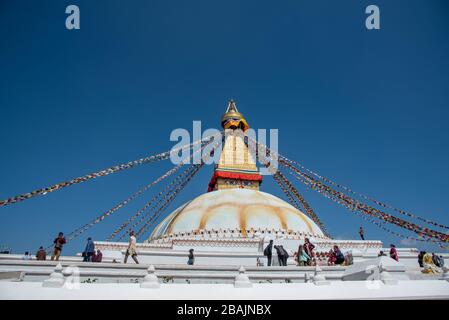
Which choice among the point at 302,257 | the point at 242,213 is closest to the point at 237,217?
the point at 242,213

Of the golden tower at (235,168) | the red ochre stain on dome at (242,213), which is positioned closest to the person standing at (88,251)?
the red ochre stain on dome at (242,213)

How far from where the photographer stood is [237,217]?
1797 centimetres

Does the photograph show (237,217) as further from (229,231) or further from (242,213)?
(229,231)

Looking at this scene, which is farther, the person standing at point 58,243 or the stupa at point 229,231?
the stupa at point 229,231

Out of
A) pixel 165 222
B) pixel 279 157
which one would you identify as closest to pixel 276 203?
pixel 279 157

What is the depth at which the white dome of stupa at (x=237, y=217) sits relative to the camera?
57.7 ft

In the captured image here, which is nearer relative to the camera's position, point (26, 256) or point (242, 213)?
point (26, 256)

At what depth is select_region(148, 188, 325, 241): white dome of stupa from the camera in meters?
17.6

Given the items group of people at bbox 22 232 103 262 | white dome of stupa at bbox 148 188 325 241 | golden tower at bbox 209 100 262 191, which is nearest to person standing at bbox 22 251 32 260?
group of people at bbox 22 232 103 262

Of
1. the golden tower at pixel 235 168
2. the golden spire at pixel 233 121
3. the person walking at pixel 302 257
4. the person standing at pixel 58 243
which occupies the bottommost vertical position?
the person walking at pixel 302 257

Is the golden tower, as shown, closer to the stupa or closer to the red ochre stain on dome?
the stupa

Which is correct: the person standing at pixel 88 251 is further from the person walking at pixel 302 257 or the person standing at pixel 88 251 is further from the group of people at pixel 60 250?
the person walking at pixel 302 257

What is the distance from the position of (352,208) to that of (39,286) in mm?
14593

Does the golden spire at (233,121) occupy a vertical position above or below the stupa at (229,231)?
above
